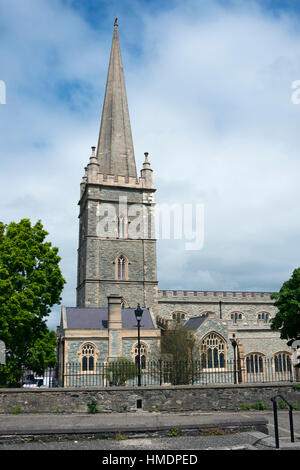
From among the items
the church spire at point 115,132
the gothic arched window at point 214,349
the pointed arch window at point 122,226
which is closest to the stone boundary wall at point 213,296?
the pointed arch window at point 122,226

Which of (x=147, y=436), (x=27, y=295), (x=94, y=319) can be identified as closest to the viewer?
(x=147, y=436)

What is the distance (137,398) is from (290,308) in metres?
10.6

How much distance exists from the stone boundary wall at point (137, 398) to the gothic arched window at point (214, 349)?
48.7ft

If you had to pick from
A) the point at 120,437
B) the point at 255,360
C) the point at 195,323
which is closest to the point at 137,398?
the point at 120,437

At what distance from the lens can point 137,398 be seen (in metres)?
15.1

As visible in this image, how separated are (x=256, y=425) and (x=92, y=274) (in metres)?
29.2

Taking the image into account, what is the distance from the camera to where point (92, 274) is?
128 ft

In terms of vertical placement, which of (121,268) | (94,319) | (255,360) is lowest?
(255,360)

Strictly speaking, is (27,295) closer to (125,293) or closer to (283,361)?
(125,293)

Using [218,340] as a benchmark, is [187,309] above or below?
above

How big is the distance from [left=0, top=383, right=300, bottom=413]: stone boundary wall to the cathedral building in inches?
474

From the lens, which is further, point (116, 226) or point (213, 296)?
point (213, 296)

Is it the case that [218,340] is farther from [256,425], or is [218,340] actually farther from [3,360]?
[256,425]
